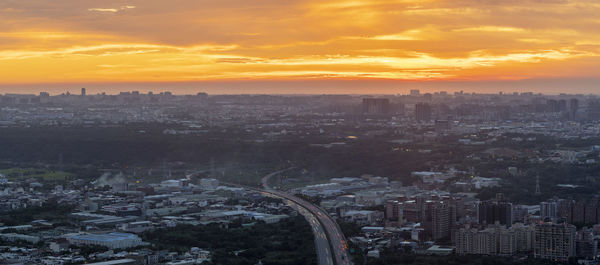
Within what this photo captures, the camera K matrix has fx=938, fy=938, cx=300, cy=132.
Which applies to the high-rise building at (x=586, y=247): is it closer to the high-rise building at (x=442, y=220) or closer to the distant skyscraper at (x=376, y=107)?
the high-rise building at (x=442, y=220)

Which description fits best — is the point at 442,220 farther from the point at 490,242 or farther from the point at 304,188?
the point at 304,188

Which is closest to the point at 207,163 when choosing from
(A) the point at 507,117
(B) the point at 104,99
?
(A) the point at 507,117

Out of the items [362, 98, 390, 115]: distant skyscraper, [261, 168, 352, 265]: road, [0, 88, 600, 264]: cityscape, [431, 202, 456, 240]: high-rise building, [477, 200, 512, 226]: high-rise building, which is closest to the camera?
[261, 168, 352, 265]: road

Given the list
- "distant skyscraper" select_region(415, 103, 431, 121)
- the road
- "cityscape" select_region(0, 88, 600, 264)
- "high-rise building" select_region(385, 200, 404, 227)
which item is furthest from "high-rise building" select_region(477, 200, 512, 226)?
"distant skyscraper" select_region(415, 103, 431, 121)

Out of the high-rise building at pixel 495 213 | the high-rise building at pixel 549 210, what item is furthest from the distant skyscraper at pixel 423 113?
the high-rise building at pixel 495 213

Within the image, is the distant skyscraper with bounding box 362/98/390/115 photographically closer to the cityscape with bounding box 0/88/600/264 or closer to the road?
the cityscape with bounding box 0/88/600/264
